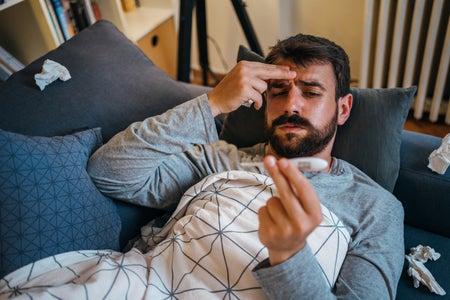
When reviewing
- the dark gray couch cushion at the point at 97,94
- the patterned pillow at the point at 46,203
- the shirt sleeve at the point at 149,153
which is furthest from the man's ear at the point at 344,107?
the patterned pillow at the point at 46,203

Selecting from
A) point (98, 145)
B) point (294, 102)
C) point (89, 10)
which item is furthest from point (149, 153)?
point (89, 10)

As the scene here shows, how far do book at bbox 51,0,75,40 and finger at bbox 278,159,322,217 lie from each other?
1.54 meters

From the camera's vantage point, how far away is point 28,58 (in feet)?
5.69

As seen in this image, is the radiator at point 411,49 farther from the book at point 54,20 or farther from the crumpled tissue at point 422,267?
the book at point 54,20

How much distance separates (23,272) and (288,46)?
90cm

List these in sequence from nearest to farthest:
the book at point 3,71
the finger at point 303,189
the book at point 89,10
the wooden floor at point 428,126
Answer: the finger at point 303,189, the book at point 3,71, the book at point 89,10, the wooden floor at point 428,126

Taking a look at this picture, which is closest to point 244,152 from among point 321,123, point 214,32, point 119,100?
point 321,123

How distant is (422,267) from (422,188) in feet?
0.76

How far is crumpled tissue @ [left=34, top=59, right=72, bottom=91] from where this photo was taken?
1078mm

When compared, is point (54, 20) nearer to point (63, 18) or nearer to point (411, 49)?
point (63, 18)

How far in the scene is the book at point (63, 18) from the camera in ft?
5.40

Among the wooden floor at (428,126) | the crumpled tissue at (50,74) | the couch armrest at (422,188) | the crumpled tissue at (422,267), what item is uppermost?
the crumpled tissue at (50,74)

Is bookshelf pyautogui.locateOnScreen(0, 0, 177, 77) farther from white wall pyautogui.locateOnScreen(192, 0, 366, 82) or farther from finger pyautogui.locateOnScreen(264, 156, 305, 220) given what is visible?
finger pyautogui.locateOnScreen(264, 156, 305, 220)

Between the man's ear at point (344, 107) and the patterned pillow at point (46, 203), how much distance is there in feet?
2.43
